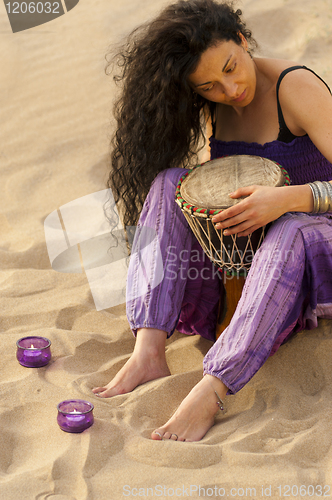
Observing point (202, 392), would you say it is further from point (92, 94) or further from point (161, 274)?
point (92, 94)

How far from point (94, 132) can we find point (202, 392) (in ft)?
10.3

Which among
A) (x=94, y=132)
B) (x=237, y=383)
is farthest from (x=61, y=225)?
(x=237, y=383)

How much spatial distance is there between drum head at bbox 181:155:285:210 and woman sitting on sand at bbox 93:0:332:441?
85 millimetres

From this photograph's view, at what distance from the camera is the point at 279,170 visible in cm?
201

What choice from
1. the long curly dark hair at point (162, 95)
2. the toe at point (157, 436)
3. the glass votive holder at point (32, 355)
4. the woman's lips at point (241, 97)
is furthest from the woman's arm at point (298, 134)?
the glass votive holder at point (32, 355)

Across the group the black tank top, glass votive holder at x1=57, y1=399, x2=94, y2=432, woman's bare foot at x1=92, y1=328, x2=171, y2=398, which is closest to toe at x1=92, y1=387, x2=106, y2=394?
woman's bare foot at x1=92, y1=328, x2=171, y2=398

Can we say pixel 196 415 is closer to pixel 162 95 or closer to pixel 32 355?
pixel 32 355

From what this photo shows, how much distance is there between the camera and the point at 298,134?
217 cm

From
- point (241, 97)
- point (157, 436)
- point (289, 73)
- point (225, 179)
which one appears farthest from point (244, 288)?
point (289, 73)

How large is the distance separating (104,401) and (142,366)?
206 mm

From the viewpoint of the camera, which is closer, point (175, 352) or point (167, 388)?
point (167, 388)

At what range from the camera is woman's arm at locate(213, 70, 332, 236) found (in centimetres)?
184

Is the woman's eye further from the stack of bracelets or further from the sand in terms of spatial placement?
the sand

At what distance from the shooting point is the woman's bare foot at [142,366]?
1.95 m
